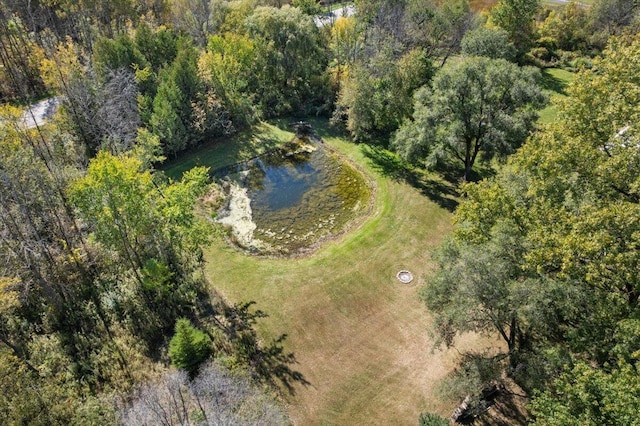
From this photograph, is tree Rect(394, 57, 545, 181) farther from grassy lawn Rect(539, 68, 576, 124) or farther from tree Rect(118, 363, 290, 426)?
tree Rect(118, 363, 290, 426)

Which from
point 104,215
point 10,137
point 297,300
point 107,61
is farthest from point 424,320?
point 107,61

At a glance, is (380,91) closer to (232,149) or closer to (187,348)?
(232,149)

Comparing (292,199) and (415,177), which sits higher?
(415,177)

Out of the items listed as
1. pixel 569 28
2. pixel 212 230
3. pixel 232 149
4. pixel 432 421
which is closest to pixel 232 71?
pixel 232 149

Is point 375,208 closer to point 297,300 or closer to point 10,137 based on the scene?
point 297,300

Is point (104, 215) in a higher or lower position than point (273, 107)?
higher

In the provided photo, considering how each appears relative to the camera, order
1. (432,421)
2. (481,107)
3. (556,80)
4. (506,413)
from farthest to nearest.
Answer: (556,80)
(481,107)
(506,413)
(432,421)
